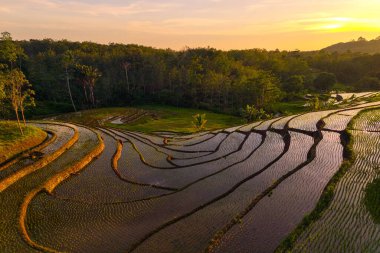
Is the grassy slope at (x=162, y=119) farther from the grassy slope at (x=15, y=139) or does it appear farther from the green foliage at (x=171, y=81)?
the grassy slope at (x=15, y=139)

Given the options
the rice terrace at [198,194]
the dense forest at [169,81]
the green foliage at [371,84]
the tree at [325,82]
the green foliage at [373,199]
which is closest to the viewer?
the rice terrace at [198,194]

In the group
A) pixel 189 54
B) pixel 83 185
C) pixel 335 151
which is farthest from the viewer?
pixel 189 54

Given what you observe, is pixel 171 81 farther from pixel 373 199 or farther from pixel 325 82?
pixel 373 199

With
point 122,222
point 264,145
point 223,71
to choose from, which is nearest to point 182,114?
point 223,71

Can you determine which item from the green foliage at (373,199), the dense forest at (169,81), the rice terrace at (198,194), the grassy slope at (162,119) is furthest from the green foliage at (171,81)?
the green foliage at (373,199)

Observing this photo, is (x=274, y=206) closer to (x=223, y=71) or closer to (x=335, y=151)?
(x=335, y=151)

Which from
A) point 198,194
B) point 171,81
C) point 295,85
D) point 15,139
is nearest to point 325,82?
point 295,85
